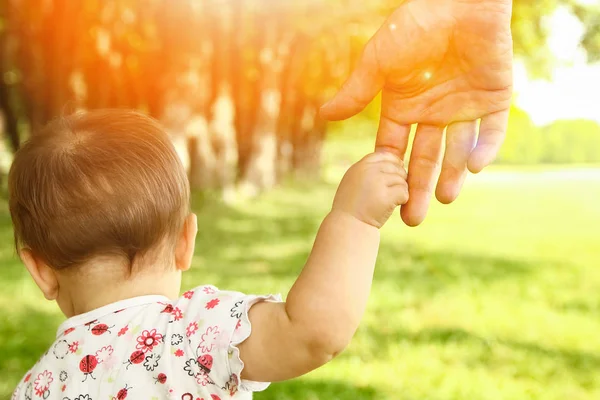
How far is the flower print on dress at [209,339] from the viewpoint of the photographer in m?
1.77

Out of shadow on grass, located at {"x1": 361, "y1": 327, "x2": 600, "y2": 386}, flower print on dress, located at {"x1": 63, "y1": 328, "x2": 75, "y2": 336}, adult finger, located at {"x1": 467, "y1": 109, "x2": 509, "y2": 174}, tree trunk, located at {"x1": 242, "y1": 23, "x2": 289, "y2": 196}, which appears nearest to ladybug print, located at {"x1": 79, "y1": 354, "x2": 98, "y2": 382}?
flower print on dress, located at {"x1": 63, "y1": 328, "x2": 75, "y2": 336}

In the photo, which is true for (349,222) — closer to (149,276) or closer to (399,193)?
(399,193)

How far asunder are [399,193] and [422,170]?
0.84 ft

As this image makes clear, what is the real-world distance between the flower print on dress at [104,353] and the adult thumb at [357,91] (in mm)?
787

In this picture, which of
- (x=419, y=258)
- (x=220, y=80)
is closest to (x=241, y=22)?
(x=220, y=80)

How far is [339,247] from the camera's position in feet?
5.74

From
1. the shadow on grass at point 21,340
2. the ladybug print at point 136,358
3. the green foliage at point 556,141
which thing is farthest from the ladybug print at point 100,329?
the green foliage at point 556,141

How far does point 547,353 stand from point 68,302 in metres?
3.79

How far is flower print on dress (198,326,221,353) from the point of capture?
1771mm

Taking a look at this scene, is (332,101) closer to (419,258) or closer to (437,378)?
(437,378)

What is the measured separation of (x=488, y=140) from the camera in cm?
213

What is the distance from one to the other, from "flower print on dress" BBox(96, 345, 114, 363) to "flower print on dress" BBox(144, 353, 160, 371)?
99 millimetres

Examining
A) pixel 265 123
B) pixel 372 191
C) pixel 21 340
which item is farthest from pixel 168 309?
pixel 265 123

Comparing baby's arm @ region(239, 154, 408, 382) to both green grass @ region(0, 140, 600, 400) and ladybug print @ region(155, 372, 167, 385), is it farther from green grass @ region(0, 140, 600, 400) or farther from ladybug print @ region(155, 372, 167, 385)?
green grass @ region(0, 140, 600, 400)
